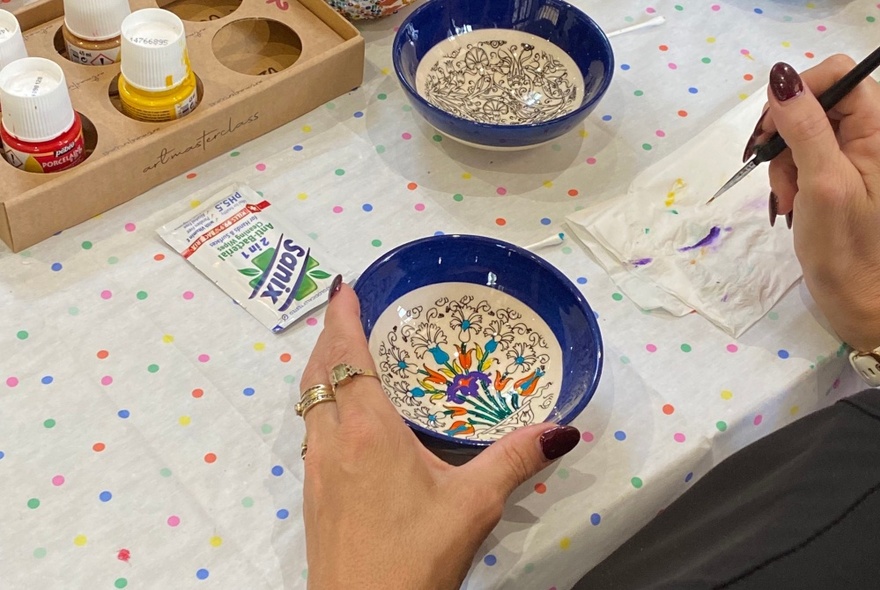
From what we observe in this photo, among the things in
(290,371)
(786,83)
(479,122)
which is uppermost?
(786,83)

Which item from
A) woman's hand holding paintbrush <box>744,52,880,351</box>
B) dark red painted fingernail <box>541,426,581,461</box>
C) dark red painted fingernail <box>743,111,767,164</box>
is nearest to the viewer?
dark red painted fingernail <box>541,426,581,461</box>

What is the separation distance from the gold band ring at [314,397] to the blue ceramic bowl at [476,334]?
7 centimetres

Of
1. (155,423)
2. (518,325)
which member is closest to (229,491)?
(155,423)

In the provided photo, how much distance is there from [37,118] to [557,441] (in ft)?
1.47

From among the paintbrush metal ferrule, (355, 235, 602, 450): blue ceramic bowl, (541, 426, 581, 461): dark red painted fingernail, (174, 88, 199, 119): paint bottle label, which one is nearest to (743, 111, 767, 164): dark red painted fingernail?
the paintbrush metal ferrule

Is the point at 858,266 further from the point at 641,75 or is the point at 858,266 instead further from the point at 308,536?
the point at 308,536

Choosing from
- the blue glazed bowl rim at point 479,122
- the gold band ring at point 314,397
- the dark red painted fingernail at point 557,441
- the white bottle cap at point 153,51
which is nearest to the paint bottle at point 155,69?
the white bottle cap at point 153,51

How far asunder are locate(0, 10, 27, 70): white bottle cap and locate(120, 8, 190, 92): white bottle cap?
0.08 metres

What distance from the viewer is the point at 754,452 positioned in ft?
2.05

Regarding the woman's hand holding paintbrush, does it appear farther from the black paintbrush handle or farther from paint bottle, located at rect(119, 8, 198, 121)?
paint bottle, located at rect(119, 8, 198, 121)

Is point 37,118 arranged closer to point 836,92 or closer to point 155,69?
point 155,69

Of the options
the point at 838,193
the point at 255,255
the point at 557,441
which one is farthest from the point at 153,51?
the point at 838,193

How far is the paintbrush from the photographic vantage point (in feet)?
2.38

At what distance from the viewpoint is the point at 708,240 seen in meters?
0.82
